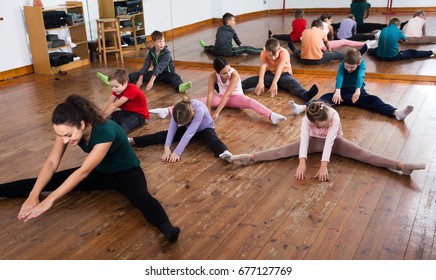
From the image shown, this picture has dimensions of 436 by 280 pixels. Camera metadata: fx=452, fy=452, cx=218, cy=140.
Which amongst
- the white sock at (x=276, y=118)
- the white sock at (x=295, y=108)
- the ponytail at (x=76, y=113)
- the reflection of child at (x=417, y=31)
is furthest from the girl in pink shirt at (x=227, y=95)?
the reflection of child at (x=417, y=31)

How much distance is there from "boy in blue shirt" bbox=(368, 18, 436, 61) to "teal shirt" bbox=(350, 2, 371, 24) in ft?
1.11

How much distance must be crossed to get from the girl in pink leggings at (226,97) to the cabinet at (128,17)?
330cm

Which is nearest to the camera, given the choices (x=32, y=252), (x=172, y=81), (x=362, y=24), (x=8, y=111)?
(x=32, y=252)

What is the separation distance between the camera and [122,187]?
276 centimetres

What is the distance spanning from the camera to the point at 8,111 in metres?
4.81

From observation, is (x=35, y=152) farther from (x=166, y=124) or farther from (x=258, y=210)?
(x=258, y=210)

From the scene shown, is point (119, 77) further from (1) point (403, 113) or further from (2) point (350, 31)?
(2) point (350, 31)

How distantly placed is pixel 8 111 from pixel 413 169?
400 centimetres

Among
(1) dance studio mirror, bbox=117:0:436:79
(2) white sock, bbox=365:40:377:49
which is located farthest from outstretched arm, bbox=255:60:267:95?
(2) white sock, bbox=365:40:377:49

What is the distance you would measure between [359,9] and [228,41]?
1.90 meters

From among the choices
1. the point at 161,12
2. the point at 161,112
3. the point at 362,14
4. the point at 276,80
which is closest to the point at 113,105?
the point at 161,112

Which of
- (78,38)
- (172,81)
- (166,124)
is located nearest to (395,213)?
(166,124)

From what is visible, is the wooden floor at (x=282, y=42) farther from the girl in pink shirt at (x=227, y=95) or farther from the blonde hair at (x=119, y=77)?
the blonde hair at (x=119, y=77)

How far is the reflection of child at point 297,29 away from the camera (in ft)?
20.5
